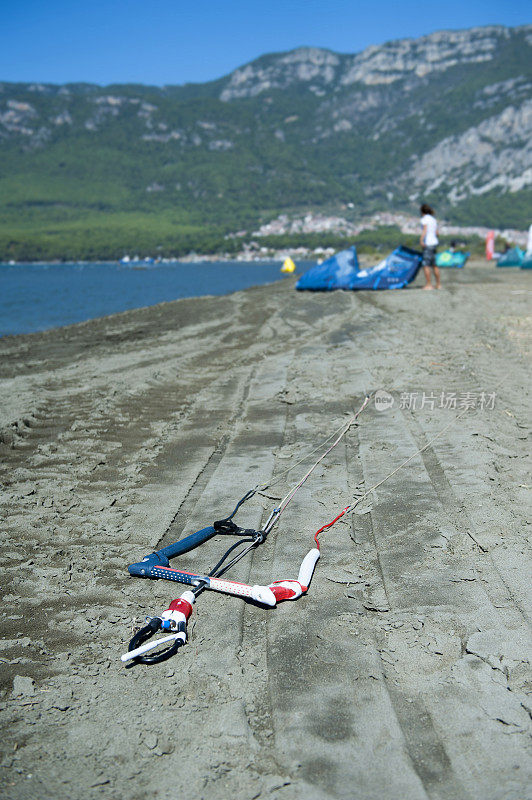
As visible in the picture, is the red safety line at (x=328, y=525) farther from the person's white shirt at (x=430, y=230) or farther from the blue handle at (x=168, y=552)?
the person's white shirt at (x=430, y=230)

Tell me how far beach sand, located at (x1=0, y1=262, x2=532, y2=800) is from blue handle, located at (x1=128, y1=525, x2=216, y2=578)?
0.08 meters

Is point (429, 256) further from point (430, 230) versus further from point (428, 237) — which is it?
point (430, 230)

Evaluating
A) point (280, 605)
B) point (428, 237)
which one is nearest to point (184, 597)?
point (280, 605)

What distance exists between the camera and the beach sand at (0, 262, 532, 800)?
2.29 metres

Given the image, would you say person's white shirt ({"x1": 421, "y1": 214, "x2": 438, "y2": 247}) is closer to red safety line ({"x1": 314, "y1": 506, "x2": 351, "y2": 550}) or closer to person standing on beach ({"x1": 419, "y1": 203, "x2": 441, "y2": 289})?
person standing on beach ({"x1": 419, "y1": 203, "x2": 441, "y2": 289})

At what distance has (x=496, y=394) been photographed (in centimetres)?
664

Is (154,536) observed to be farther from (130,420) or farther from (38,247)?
(38,247)

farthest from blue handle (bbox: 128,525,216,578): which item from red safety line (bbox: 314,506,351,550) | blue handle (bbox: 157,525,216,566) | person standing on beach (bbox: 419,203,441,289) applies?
person standing on beach (bbox: 419,203,441,289)

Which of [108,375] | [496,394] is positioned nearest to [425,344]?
[496,394]

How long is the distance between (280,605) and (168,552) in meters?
0.82

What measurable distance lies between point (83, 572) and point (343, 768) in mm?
1940

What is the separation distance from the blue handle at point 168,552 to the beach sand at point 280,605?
0.08 m

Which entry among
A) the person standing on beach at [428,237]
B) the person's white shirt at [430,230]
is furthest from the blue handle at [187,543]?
the person's white shirt at [430,230]

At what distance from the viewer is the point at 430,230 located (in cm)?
1542
